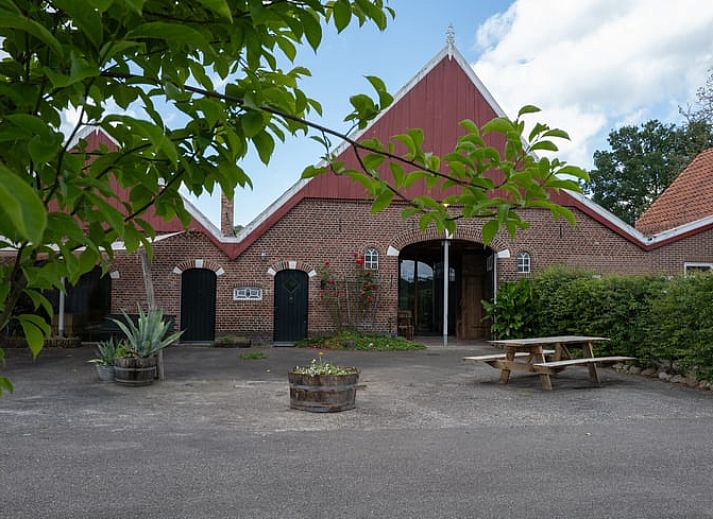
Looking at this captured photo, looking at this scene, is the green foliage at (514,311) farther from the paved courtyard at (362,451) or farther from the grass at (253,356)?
the grass at (253,356)

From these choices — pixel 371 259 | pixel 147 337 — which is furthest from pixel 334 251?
pixel 147 337

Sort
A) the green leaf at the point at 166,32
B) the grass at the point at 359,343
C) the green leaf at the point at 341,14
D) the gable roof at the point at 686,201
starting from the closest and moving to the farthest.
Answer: the green leaf at the point at 166,32, the green leaf at the point at 341,14, the grass at the point at 359,343, the gable roof at the point at 686,201

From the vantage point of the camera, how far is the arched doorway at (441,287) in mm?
20922

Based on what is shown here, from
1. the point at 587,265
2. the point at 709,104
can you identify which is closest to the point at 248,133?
the point at 587,265

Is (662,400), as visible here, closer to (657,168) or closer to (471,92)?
(471,92)

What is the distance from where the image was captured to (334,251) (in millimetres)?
18281

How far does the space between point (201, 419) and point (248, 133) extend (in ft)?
22.6

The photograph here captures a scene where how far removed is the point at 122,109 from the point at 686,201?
24.2 m

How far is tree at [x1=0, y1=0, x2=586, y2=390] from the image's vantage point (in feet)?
3.74

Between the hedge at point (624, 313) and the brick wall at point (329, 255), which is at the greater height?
the brick wall at point (329, 255)

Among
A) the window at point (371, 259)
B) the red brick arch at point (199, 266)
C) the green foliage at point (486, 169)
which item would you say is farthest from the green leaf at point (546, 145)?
the red brick arch at point (199, 266)

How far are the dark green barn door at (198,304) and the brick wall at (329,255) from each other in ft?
0.69

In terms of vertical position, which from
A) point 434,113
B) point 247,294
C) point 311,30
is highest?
point 434,113

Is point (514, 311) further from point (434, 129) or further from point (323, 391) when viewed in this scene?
point (323, 391)
